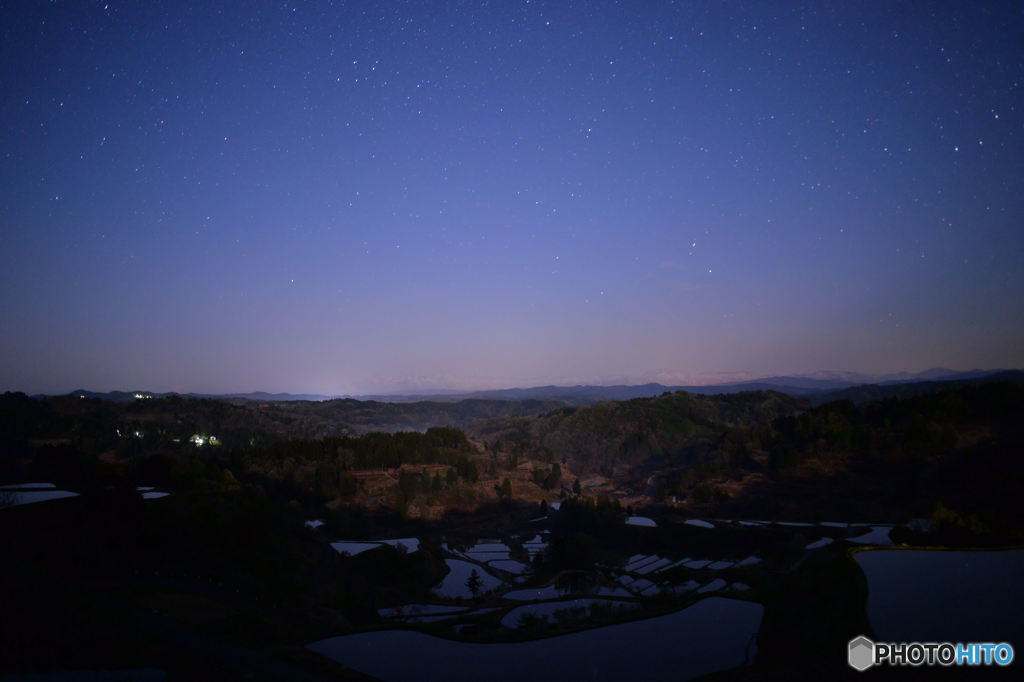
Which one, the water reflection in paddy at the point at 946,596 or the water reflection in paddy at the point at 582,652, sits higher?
the water reflection in paddy at the point at 946,596

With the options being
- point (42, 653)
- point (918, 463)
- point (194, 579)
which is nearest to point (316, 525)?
point (194, 579)

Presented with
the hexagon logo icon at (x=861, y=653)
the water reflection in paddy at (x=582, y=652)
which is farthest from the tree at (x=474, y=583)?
the hexagon logo icon at (x=861, y=653)

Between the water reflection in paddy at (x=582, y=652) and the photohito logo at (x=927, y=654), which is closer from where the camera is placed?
the photohito logo at (x=927, y=654)

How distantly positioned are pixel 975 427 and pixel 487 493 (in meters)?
122

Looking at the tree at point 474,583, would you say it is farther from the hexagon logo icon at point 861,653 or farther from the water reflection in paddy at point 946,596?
the hexagon logo icon at point 861,653

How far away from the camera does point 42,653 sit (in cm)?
2605

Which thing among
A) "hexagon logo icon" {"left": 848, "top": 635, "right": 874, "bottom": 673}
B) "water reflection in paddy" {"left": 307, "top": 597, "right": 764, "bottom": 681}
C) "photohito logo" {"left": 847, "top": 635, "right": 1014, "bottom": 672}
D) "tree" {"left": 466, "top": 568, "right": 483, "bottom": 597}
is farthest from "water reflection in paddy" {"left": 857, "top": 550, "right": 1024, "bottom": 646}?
"tree" {"left": 466, "top": 568, "right": 483, "bottom": 597}

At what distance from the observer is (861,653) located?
24125 millimetres

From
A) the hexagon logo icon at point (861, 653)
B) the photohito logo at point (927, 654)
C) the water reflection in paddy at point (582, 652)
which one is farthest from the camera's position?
the water reflection in paddy at point (582, 652)

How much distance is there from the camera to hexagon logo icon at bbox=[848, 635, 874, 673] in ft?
75.1

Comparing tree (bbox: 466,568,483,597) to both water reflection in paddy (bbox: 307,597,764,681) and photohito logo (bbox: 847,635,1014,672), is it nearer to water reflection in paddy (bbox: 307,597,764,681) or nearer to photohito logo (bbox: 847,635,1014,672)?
water reflection in paddy (bbox: 307,597,764,681)

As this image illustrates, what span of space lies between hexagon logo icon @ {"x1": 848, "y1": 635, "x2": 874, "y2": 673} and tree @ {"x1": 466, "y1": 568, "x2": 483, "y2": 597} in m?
39.8

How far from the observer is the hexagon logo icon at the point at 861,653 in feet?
75.1

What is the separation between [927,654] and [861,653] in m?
2.65
